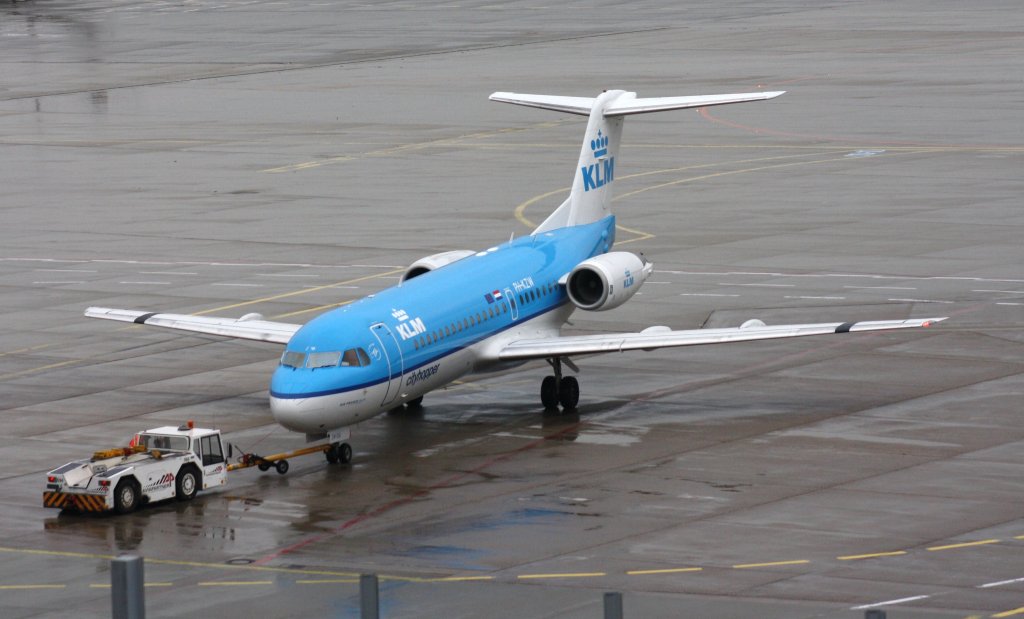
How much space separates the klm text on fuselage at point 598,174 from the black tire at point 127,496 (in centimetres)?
1488

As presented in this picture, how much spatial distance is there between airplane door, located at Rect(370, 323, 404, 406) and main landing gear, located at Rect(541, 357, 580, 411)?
4.42 metres

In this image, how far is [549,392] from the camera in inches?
1468

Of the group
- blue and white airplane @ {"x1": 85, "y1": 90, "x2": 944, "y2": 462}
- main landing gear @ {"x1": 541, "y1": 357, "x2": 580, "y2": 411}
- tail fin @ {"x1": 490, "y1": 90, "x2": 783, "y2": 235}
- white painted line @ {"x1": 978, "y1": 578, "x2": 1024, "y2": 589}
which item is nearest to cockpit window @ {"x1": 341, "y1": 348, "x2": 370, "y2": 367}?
blue and white airplane @ {"x1": 85, "y1": 90, "x2": 944, "y2": 462}

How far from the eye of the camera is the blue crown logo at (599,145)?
42.4m

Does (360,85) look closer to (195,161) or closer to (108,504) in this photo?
(195,161)

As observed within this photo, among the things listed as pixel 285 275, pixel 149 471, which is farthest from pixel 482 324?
pixel 285 275

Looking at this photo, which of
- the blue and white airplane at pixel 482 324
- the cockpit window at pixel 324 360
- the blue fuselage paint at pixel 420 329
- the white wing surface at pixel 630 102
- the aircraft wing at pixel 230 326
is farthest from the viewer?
the white wing surface at pixel 630 102

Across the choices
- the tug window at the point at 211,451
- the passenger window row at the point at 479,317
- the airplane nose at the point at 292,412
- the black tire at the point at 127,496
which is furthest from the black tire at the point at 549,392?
the black tire at the point at 127,496

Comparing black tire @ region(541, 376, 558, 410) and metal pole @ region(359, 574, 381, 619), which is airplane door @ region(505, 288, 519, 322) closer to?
black tire @ region(541, 376, 558, 410)

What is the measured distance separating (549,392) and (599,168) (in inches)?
285

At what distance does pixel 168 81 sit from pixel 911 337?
243ft

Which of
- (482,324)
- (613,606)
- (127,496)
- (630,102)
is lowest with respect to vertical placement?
A: (127,496)

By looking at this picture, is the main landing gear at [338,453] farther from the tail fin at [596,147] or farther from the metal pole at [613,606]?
the metal pole at [613,606]

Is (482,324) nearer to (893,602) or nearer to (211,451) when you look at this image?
(211,451)
